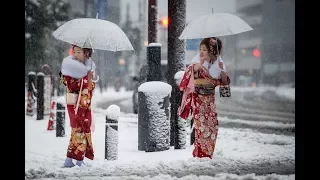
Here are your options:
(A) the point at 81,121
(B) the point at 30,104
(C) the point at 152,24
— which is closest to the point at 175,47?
(C) the point at 152,24

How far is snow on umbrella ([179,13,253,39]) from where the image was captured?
5.55 meters

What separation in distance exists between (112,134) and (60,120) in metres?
1.38

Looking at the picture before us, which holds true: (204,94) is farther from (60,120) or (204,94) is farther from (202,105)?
(60,120)

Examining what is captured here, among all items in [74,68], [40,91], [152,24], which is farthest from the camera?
[40,91]

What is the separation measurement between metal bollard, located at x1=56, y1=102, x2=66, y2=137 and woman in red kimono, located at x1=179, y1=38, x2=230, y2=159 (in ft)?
6.33

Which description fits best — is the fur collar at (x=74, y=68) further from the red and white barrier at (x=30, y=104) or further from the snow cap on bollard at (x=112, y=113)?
the red and white barrier at (x=30, y=104)

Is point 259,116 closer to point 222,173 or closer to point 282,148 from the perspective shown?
point 282,148

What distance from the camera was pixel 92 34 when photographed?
5438 millimetres

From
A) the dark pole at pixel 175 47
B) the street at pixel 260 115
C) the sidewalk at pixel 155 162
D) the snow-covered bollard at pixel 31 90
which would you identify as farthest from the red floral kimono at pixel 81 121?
the snow-covered bollard at pixel 31 90

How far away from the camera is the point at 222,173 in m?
5.50

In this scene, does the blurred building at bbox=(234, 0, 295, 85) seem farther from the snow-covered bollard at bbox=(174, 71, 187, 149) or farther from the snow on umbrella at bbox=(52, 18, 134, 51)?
the snow on umbrella at bbox=(52, 18, 134, 51)

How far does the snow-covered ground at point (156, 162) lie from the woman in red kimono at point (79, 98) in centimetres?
19
